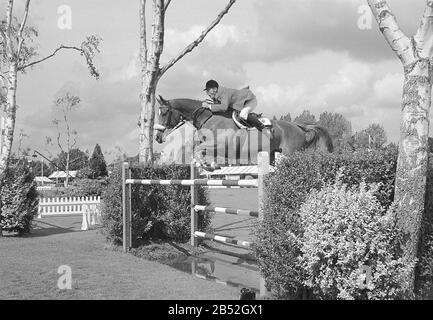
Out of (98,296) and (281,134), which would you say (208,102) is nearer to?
(281,134)

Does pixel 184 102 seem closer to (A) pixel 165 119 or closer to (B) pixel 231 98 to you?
(A) pixel 165 119

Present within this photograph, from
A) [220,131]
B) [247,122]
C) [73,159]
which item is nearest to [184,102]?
[220,131]

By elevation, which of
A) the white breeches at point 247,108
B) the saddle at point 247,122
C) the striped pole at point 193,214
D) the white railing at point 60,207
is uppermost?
the white breeches at point 247,108

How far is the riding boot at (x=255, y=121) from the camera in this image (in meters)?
10.4

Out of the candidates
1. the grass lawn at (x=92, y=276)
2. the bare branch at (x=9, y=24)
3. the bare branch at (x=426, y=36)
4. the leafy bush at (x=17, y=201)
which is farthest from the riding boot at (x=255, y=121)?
the bare branch at (x=9, y=24)

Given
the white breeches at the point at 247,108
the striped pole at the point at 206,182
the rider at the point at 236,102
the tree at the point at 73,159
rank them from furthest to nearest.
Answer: the tree at the point at 73,159 → the rider at the point at 236,102 → the white breeches at the point at 247,108 → the striped pole at the point at 206,182

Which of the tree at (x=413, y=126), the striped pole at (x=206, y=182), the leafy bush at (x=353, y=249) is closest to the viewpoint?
the leafy bush at (x=353, y=249)

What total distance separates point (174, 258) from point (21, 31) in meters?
8.33

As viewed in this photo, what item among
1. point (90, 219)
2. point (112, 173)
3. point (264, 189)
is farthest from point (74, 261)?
point (90, 219)

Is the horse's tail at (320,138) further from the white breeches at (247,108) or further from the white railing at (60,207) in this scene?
the white railing at (60,207)

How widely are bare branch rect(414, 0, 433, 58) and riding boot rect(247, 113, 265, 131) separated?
5502 mm

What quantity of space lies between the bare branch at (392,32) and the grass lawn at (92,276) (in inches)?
128

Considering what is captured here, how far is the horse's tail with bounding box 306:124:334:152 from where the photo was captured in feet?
36.8
